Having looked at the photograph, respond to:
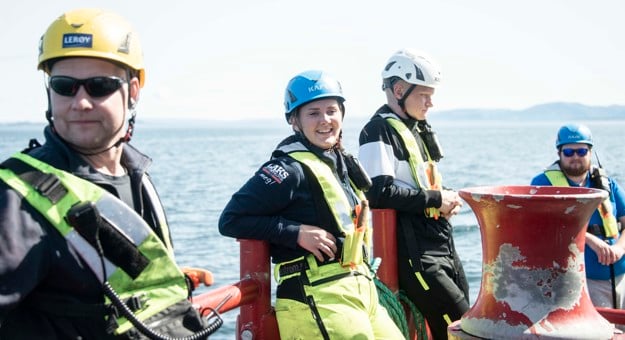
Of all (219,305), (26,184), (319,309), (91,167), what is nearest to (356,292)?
(319,309)

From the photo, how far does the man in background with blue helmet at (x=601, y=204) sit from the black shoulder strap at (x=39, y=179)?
5.18 metres

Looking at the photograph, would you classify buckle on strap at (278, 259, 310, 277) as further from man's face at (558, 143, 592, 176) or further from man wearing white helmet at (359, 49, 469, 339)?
man's face at (558, 143, 592, 176)

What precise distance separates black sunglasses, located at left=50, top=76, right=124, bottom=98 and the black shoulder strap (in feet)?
1.11

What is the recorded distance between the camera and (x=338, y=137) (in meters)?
4.99

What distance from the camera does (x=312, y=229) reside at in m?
4.54

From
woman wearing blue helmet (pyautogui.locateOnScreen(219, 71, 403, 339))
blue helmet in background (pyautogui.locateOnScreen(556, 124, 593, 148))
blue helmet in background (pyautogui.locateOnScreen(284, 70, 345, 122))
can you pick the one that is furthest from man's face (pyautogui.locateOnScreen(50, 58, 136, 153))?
blue helmet in background (pyautogui.locateOnScreen(556, 124, 593, 148))

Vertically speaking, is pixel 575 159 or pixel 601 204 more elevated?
pixel 575 159

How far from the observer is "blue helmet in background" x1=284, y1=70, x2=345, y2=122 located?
486 centimetres

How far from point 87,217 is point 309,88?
7.30ft

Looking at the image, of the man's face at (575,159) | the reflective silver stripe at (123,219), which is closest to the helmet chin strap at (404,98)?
the man's face at (575,159)

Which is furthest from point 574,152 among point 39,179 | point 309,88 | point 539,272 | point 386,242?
point 39,179

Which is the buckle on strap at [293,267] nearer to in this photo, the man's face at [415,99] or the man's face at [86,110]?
the man's face at [86,110]

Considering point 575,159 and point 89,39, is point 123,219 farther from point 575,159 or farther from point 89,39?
point 575,159

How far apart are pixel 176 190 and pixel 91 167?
36965mm
